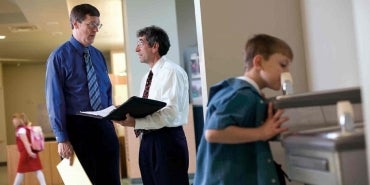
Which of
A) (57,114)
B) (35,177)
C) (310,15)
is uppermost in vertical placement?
(310,15)

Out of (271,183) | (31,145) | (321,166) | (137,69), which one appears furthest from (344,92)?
(31,145)

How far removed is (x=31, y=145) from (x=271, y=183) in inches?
202

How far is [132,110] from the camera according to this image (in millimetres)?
2068

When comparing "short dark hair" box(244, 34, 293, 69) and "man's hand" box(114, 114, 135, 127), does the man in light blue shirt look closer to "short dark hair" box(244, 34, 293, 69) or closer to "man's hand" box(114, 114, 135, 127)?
"man's hand" box(114, 114, 135, 127)

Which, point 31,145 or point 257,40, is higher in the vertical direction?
point 257,40

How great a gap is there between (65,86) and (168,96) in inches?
20.4

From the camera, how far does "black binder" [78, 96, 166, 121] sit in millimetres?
1955

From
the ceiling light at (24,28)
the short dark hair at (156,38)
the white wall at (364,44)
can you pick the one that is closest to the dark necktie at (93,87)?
the short dark hair at (156,38)

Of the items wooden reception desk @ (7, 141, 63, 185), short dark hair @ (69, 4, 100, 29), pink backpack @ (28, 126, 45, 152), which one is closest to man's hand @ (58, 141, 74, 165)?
short dark hair @ (69, 4, 100, 29)

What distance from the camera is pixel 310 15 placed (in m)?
1.91

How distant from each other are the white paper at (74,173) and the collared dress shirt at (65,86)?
0.46ft

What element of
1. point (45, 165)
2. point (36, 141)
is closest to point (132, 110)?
point (36, 141)

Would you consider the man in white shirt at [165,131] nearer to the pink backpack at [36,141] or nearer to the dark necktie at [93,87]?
the dark necktie at [93,87]

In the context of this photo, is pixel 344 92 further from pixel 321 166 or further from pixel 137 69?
pixel 137 69
